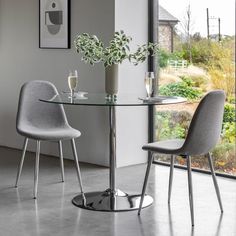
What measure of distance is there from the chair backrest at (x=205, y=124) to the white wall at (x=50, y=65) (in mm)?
1877

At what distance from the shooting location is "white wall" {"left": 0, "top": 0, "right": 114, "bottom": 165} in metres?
5.41

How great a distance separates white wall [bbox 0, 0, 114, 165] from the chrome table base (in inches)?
44.8

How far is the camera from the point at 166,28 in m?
5.41

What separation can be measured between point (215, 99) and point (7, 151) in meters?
3.34

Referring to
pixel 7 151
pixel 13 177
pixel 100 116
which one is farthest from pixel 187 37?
pixel 7 151

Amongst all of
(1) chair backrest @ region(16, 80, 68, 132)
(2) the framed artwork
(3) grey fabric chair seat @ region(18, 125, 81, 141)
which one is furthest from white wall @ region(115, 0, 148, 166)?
(3) grey fabric chair seat @ region(18, 125, 81, 141)

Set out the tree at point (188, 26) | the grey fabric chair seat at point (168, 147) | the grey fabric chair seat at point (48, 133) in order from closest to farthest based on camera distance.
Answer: the grey fabric chair seat at point (168, 147), the grey fabric chair seat at point (48, 133), the tree at point (188, 26)

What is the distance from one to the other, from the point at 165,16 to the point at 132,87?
2.50 ft

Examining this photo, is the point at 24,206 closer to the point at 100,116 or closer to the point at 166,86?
the point at 100,116

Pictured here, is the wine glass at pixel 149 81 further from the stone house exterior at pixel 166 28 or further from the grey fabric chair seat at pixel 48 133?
the stone house exterior at pixel 166 28

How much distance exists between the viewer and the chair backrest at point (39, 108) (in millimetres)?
4676

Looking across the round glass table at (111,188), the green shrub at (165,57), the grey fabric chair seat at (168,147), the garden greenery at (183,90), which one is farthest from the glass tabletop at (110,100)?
the green shrub at (165,57)

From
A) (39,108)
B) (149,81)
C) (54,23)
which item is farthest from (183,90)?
(54,23)

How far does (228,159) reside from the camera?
16.4 feet
